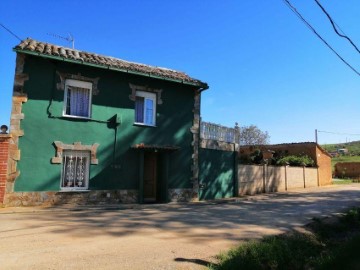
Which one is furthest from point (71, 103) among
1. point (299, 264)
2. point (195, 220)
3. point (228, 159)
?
point (299, 264)

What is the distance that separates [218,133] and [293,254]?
502 inches

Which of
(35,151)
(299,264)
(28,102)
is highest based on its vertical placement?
(28,102)

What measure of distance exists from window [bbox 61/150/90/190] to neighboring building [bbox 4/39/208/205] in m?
0.04

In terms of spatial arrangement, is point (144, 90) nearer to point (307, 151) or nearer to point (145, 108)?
point (145, 108)

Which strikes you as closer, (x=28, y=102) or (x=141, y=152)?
(x=28, y=102)

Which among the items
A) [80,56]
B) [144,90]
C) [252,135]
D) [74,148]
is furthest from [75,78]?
[252,135]

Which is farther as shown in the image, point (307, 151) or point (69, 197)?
point (307, 151)

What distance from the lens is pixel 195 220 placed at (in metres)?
9.72

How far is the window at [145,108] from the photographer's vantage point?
15.5m

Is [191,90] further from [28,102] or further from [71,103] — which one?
[28,102]

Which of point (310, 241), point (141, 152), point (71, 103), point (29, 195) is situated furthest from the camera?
point (141, 152)

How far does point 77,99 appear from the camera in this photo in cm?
1398

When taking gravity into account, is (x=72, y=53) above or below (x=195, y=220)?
above

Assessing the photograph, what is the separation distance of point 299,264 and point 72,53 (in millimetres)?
12140
